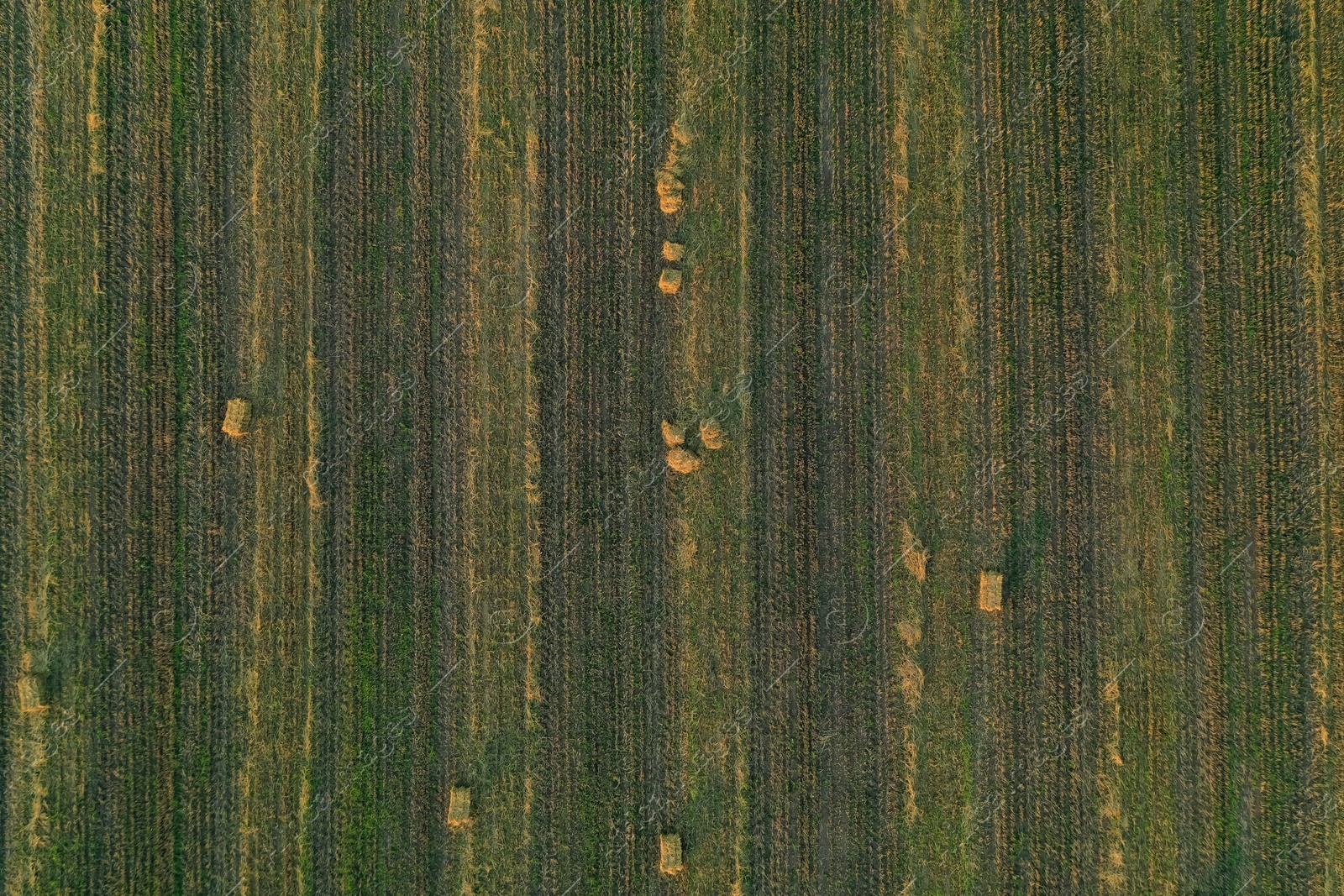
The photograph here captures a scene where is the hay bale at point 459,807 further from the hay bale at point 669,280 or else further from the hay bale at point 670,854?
the hay bale at point 669,280

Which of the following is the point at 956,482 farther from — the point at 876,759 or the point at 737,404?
the point at 876,759

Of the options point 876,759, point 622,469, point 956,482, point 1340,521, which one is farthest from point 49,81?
point 1340,521

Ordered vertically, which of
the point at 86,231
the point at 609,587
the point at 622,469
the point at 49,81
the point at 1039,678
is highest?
the point at 49,81

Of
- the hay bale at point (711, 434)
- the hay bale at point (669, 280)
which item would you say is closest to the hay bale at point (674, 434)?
the hay bale at point (711, 434)

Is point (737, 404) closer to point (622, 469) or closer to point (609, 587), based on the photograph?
point (622, 469)

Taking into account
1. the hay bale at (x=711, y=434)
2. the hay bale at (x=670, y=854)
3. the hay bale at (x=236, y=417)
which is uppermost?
the hay bale at (x=236, y=417)

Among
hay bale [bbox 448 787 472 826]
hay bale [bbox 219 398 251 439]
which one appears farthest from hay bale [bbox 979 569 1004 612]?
hay bale [bbox 219 398 251 439]

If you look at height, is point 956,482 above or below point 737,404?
below
